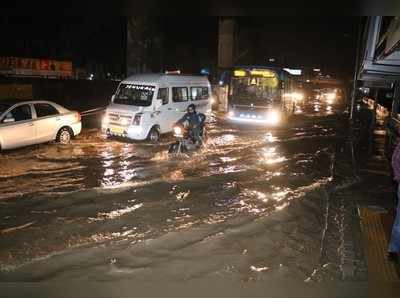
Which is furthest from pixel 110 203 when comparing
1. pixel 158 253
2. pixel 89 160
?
pixel 89 160

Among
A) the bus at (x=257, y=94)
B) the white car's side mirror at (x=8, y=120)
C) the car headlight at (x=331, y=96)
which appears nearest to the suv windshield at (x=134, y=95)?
the white car's side mirror at (x=8, y=120)

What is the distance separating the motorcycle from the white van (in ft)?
6.44

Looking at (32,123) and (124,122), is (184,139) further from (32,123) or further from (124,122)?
(32,123)

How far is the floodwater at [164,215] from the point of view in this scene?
5.86 metres

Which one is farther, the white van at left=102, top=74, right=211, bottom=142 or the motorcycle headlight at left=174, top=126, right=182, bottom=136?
the white van at left=102, top=74, right=211, bottom=142

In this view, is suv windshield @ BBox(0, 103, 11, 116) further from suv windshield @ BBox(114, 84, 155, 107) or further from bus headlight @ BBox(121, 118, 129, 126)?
suv windshield @ BBox(114, 84, 155, 107)

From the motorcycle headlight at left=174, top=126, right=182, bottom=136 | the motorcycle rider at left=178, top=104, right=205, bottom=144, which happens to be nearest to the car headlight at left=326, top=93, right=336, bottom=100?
the motorcycle rider at left=178, top=104, right=205, bottom=144

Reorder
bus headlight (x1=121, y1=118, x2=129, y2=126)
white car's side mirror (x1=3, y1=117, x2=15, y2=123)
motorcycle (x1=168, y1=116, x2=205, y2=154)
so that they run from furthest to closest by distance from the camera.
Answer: bus headlight (x1=121, y1=118, x2=129, y2=126) < motorcycle (x1=168, y1=116, x2=205, y2=154) < white car's side mirror (x1=3, y1=117, x2=15, y2=123)

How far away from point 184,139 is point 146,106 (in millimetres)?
2520

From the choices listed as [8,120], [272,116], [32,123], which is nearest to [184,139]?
[32,123]

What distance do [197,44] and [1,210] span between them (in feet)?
189

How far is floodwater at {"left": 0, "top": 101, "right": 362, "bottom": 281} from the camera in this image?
5.86 meters

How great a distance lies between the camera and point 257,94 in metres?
23.5

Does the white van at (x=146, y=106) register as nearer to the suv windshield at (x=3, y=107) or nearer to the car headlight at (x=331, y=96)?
the suv windshield at (x=3, y=107)
